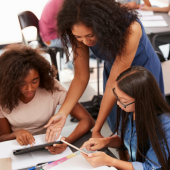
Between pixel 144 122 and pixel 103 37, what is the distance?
1.32 ft

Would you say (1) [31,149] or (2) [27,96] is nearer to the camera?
(1) [31,149]

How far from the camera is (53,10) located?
258cm

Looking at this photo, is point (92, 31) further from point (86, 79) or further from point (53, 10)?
point (53, 10)

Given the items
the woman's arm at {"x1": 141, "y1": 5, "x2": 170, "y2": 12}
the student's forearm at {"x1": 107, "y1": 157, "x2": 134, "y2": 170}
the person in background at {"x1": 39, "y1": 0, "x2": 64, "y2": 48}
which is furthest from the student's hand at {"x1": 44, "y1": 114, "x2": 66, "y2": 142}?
the woman's arm at {"x1": 141, "y1": 5, "x2": 170, "y2": 12}

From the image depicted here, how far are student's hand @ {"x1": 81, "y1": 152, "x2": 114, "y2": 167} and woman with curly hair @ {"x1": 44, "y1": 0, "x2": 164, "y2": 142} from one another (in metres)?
0.24

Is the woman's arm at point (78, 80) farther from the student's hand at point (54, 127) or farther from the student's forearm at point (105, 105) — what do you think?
the student's forearm at point (105, 105)

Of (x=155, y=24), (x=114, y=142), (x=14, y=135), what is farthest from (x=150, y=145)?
(x=155, y=24)

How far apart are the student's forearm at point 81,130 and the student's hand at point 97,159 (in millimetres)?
263

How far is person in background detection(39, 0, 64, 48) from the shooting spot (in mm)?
2570

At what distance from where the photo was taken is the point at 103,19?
937 millimetres

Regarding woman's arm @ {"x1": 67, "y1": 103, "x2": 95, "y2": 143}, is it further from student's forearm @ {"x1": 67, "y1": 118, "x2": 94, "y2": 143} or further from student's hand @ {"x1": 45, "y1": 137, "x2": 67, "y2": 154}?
student's hand @ {"x1": 45, "y1": 137, "x2": 67, "y2": 154}

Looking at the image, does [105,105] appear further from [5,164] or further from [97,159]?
[5,164]

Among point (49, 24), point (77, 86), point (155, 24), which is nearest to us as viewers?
point (77, 86)

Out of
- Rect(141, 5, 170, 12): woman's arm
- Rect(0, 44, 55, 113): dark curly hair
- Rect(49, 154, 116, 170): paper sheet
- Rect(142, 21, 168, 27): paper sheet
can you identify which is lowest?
Rect(49, 154, 116, 170): paper sheet
